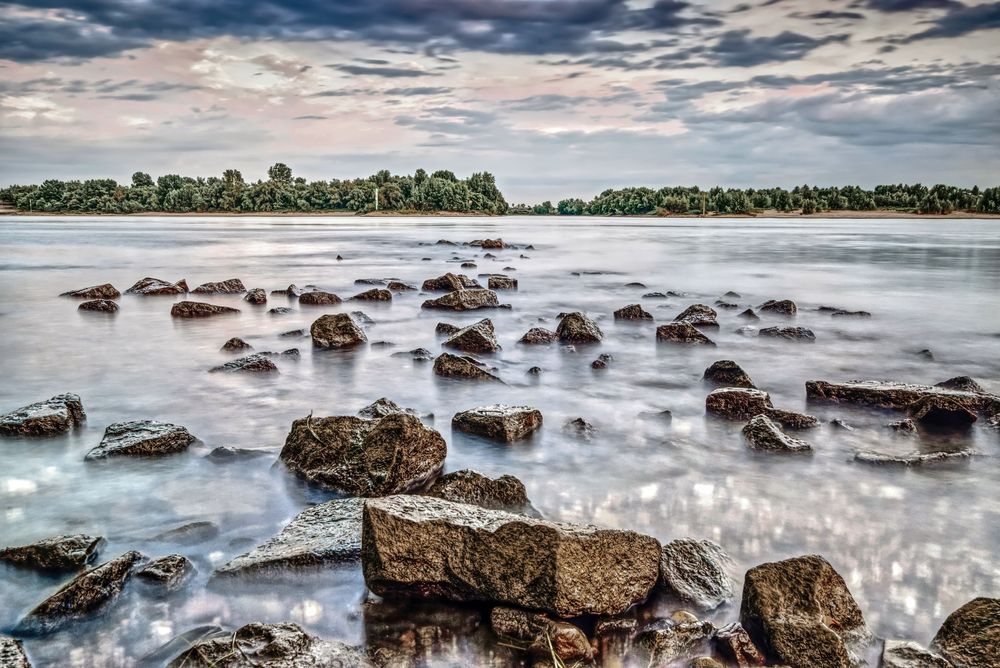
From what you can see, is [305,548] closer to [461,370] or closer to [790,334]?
[461,370]

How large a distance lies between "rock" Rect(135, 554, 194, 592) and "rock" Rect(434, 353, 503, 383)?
11.1ft

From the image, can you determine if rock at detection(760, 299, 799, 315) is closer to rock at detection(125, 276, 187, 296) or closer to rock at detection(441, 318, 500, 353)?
rock at detection(441, 318, 500, 353)

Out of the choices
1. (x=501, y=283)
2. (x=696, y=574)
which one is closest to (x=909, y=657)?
(x=696, y=574)

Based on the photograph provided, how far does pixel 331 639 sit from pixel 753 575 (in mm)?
1442

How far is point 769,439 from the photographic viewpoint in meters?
4.11

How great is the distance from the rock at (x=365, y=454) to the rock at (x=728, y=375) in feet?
9.28

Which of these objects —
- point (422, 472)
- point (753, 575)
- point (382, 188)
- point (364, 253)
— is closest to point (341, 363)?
point (422, 472)

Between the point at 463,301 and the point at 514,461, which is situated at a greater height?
the point at 463,301

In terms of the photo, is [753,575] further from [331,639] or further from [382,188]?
[382,188]

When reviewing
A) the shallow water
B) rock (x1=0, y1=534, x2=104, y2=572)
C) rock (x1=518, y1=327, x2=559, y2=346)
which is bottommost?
the shallow water

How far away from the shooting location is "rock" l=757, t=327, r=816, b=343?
7.94m

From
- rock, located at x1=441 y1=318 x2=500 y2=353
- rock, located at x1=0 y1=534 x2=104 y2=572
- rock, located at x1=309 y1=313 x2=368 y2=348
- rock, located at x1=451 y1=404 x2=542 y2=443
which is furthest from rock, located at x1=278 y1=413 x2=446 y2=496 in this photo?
rock, located at x1=309 y1=313 x2=368 y2=348

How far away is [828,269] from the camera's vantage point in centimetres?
1922

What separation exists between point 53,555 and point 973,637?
127 inches
